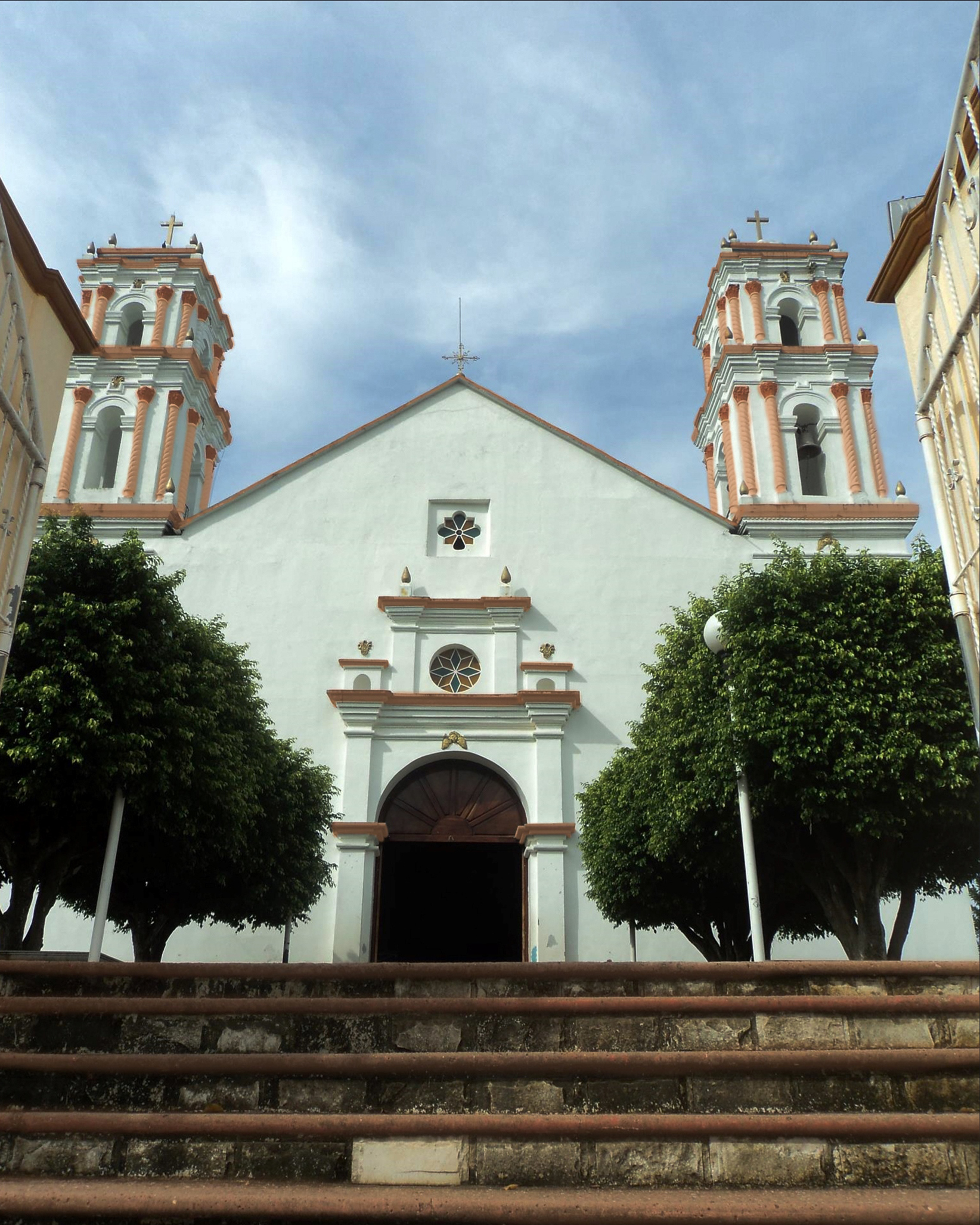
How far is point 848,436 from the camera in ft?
75.9

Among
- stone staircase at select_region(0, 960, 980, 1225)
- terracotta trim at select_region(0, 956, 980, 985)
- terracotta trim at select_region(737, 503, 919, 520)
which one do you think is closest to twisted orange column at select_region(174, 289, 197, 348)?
terracotta trim at select_region(737, 503, 919, 520)

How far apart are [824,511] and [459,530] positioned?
780cm

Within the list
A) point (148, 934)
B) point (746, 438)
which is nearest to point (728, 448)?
point (746, 438)

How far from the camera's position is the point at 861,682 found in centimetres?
1243

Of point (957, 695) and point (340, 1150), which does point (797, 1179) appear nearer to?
point (340, 1150)

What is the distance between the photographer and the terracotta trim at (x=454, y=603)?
20750 millimetres

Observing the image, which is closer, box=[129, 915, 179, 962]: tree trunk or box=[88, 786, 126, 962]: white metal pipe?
box=[88, 786, 126, 962]: white metal pipe

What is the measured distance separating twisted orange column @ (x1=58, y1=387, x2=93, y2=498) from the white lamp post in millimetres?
16031

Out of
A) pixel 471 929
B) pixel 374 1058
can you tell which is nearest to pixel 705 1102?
pixel 374 1058

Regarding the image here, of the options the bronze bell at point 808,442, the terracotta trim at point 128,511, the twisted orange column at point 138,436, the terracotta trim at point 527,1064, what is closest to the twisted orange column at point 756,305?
the bronze bell at point 808,442

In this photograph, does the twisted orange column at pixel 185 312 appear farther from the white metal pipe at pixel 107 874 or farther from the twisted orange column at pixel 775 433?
the white metal pipe at pixel 107 874

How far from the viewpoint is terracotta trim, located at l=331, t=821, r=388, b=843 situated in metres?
18.7

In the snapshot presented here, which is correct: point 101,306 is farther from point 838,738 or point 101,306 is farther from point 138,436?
point 838,738

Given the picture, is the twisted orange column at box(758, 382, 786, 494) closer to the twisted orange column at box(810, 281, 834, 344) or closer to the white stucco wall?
the white stucco wall
